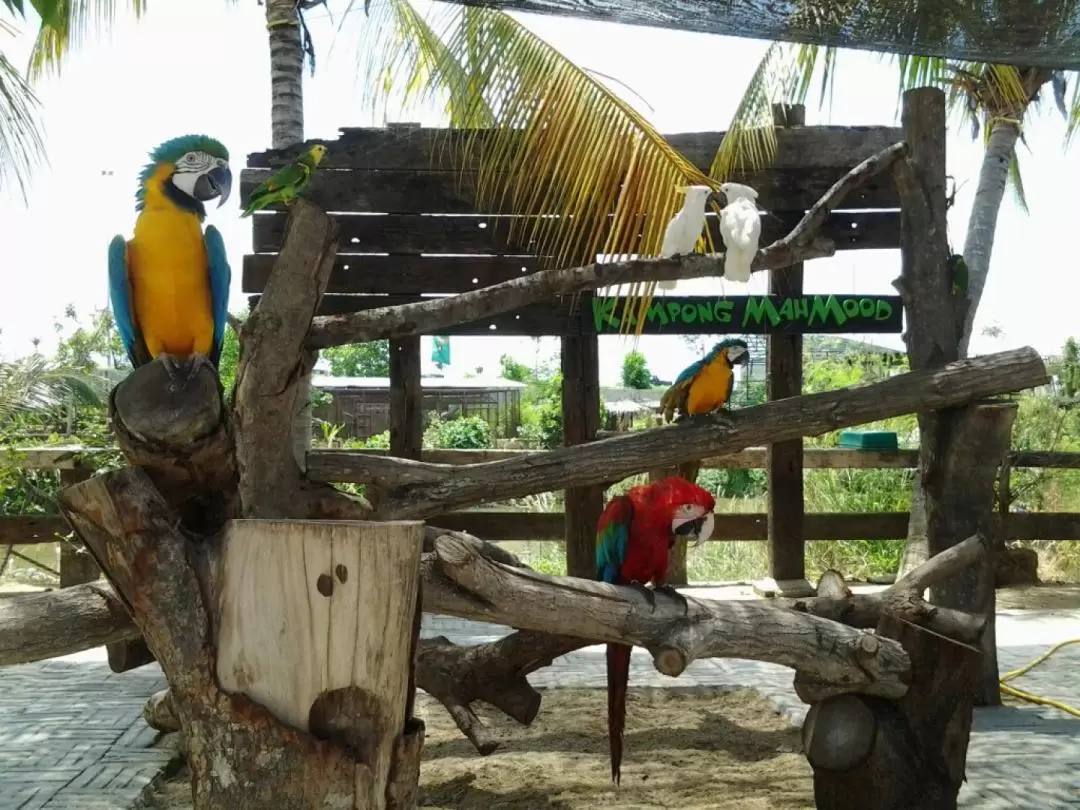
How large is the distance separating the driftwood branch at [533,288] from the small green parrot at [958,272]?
66 cm

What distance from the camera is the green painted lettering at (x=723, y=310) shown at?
5000 millimetres

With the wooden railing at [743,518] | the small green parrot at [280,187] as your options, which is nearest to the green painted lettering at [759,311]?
the wooden railing at [743,518]

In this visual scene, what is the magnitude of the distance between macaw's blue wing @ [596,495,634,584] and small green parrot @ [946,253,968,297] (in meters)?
2.01

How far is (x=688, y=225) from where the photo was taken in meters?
3.30

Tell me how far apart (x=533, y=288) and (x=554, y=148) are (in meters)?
1.49

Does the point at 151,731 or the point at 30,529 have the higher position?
the point at 30,529

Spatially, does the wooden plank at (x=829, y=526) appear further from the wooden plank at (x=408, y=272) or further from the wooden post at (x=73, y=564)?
the wooden post at (x=73, y=564)

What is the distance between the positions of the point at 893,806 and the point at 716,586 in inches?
148

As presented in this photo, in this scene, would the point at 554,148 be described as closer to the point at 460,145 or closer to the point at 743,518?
the point at 460,145

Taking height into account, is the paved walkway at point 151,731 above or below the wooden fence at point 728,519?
below

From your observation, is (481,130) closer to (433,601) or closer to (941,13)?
(941,13)

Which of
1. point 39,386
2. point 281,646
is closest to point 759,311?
point 281,646

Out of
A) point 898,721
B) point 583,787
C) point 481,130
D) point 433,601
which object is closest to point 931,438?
point 898,721

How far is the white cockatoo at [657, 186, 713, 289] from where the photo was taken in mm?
3277
